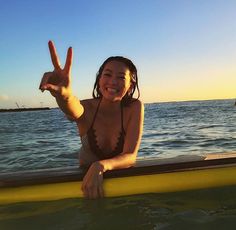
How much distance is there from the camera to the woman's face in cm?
362

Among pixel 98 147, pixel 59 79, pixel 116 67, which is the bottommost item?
pixel 98 147

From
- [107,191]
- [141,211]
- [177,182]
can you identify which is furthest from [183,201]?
[107,191]

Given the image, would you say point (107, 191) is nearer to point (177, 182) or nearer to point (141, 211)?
point (141, 211)

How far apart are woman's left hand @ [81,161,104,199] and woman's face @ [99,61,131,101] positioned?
789mm

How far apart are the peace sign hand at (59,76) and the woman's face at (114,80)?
2.35ft

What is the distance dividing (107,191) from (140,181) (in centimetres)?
35

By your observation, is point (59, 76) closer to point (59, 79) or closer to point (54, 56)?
point (59, 79)

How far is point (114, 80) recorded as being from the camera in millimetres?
3604

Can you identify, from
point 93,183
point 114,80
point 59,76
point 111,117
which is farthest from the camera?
point 111,117

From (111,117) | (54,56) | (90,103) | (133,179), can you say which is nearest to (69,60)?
(54,56)

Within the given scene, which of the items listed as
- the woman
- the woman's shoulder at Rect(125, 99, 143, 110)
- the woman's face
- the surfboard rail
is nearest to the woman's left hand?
the woman

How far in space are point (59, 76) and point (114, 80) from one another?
0.83 meters

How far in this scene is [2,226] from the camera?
3.34m

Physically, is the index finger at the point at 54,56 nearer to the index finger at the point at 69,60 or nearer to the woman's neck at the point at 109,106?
the index finger at the point at 69,60
